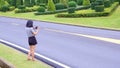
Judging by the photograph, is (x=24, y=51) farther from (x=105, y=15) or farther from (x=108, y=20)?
(x=105, y=15)

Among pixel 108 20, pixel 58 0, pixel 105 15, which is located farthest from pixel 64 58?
pixel 58 0

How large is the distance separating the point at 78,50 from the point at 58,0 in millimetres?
39124

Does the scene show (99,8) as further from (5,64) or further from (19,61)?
(5,64)

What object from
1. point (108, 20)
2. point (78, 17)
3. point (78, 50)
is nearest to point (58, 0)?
point (78, 17)

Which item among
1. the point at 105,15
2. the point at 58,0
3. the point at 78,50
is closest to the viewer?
the point at 78,50

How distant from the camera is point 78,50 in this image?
15930 millimetres

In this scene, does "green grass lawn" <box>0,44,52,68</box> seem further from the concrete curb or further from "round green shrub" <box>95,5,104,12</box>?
"round green shrub" <box>95,5,104,12</box>

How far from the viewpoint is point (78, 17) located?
36000mm

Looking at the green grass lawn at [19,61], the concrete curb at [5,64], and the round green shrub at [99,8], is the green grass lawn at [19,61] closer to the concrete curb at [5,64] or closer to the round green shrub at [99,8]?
the concrete curb at [5,64]

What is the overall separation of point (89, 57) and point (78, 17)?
22.1 m

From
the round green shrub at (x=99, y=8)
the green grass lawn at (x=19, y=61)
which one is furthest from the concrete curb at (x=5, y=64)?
the round green shrub at (x=99, y=8)

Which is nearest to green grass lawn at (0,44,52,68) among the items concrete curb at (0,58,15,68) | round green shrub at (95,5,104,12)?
concrete curb at (0,58,15,68)

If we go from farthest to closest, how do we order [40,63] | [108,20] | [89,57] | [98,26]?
[108,20]
[98,26]
[89,57]
[40,63]

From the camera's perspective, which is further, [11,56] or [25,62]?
[11,56]
